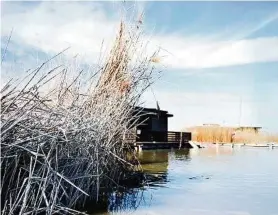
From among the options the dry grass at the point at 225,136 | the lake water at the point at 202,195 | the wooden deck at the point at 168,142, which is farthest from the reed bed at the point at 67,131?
the dry grass at the point at 225,136

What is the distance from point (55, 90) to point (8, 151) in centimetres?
135

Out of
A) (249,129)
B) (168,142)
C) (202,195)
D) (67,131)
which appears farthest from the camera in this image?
(249,129)

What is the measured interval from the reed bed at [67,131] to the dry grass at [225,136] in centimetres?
2402

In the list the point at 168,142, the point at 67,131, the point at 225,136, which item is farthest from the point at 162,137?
the point at 67,131

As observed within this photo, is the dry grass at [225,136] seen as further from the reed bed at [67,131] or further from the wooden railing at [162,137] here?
the reed bed at [67,131]

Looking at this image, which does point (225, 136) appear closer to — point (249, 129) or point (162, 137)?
point (249, 129)

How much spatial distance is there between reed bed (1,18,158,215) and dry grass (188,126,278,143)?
2402 cm

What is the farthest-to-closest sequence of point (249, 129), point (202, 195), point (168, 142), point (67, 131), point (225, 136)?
point (249, 129) → point (225, 136) → point (168, 142) → point (202, 195) → point (67, 131)

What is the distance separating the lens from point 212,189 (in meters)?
8.23

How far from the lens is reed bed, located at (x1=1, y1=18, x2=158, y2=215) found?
4.39 meters

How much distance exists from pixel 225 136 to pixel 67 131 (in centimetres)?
2721

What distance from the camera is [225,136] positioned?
104ft

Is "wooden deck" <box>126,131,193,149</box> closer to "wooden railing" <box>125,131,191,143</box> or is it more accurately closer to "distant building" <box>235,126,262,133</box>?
"wooden railing" <box>125,131,191,143</box>

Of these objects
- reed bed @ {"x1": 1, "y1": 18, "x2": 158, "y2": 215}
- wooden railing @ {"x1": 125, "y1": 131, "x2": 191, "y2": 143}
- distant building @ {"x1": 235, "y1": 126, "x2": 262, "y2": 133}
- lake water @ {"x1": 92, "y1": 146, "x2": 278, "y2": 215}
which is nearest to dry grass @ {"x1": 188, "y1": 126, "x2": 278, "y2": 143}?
distant building @ {"x1": 235, "y1": 126, "x2": 262, "y2": 133}
